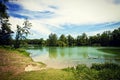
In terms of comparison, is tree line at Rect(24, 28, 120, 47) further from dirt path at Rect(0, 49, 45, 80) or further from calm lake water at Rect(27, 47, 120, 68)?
dirt path at Rect(0, 49, 45, 80)

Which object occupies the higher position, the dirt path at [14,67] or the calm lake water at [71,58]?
the dirt path at [14,67]

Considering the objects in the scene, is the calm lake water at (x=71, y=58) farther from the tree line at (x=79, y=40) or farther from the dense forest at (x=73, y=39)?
the tree line at (x=79, y=40)

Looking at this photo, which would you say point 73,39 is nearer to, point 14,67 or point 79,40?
point 79,40

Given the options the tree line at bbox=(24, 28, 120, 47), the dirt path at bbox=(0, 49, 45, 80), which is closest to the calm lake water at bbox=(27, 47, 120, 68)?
the dirt path at bbox=(0, 49, 45, 80)

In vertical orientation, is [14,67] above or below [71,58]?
above

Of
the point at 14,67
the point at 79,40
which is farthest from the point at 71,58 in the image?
the point at 79,40

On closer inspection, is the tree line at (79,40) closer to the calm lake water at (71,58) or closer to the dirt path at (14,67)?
the calm lake water at (71,58)

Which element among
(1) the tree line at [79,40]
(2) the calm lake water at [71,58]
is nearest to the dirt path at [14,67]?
(2) the calm lake water at [71,58]

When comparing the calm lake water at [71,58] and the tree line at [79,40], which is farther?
the tree line at [79,40]

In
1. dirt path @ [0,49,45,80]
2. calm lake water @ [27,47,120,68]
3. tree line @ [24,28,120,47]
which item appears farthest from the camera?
tree line @ [24,28,120,47]

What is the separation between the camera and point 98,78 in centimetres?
1120

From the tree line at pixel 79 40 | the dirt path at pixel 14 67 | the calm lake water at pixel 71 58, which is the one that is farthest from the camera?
the tree line at pixel 79 40

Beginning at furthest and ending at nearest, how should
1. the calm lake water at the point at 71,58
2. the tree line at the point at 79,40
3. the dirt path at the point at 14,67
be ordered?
the tree line at the point at 79,40, the calm lake water at the point at 71,58, the dirt path at the point at 14,67

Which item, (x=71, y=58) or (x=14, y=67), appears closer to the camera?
(x=14, y=67)
